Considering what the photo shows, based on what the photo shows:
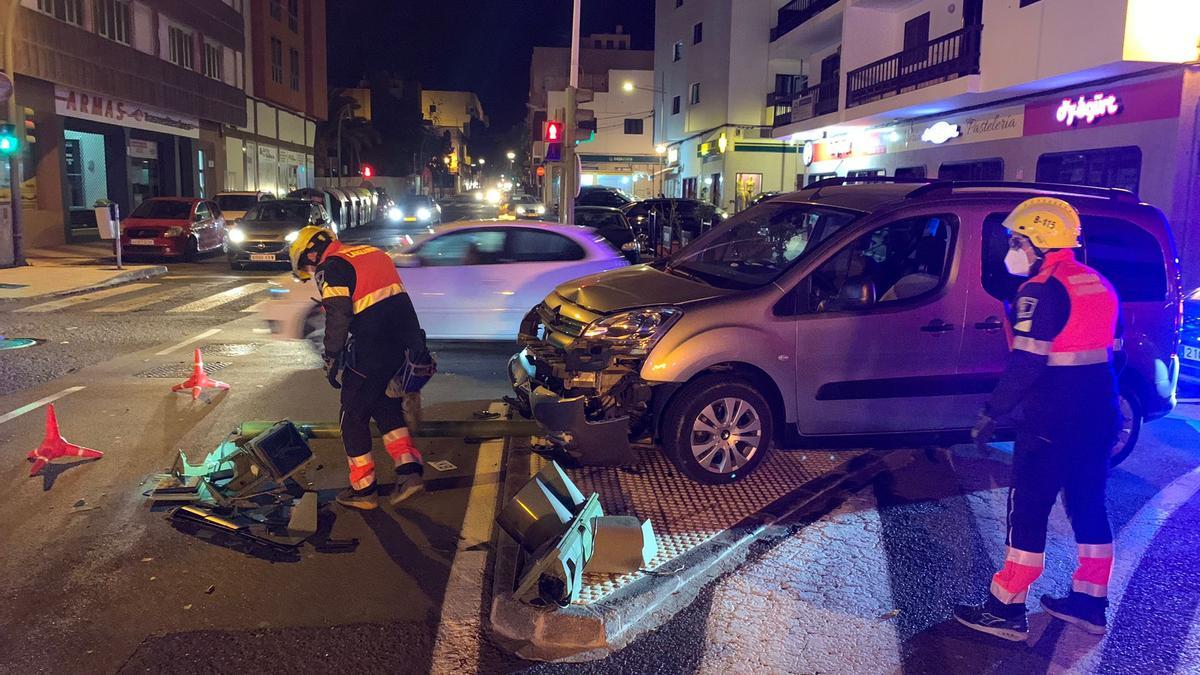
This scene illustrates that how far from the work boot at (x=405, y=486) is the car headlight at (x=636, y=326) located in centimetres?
139

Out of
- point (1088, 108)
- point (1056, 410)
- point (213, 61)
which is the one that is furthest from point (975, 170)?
point (213, 61)

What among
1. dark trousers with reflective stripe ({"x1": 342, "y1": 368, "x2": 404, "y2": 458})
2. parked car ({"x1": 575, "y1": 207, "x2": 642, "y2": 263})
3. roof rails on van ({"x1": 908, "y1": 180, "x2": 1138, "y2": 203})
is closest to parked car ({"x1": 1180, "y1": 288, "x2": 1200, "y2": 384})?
roof rails on van ({"x1": 908, "y1": 180, "x2": 1138, "y2": 203})

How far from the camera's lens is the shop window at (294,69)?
44.0 m

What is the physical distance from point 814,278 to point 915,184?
1.14 metres

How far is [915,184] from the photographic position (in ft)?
19.5

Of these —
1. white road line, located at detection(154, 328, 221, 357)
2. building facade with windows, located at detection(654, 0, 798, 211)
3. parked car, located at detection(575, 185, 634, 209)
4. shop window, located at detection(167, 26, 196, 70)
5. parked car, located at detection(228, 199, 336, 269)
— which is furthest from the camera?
building facade with windows, located at detection(654, 0, 798, 211)

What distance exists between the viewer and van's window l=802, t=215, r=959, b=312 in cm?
547

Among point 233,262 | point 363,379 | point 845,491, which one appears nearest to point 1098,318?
point 845,491

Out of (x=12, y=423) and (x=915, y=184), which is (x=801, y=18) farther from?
(x=12, y=423)

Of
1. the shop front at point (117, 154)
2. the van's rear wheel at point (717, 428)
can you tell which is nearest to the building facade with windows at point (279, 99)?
the shop front at point (117, 154)

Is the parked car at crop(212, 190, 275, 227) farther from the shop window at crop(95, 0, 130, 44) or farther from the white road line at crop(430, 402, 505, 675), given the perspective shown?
the white road line at crop(430, 402, 505, 675)

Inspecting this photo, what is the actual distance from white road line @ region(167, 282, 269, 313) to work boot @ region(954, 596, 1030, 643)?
12425 mm

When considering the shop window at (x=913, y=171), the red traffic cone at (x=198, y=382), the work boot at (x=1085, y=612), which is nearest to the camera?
the work boot at (x=1085, y=612)

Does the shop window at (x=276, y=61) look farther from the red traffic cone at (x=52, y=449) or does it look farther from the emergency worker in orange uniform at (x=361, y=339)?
the emergency worker in orange uniform at (x=361, y=339)
